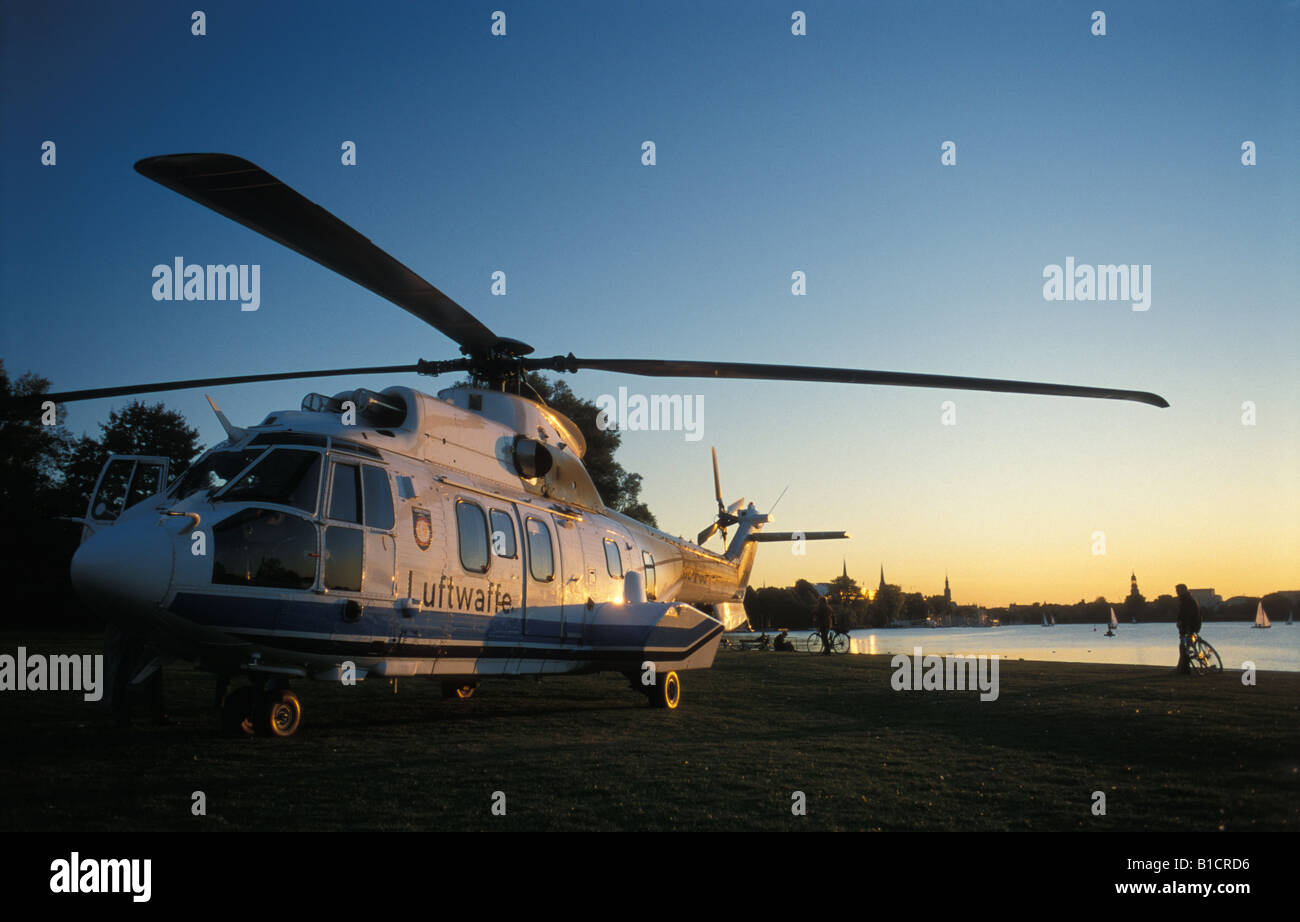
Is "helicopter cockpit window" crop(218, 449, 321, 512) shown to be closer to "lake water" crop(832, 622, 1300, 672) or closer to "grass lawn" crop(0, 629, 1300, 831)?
"grass lawn" crop(0, 629, 1300, 831)

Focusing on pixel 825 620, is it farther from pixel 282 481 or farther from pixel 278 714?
pixel 282 481

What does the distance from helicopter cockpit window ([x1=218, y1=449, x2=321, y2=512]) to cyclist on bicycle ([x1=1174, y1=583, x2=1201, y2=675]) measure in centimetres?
1715

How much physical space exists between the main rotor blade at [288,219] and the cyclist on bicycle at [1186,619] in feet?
53.2

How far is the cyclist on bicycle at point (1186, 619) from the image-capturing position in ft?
57.2

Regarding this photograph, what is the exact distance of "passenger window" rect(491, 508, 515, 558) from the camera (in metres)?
11.3

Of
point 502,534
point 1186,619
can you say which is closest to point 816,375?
point 502,534

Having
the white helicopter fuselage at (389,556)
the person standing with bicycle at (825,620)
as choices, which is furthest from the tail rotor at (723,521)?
the white helicopter fuselage at (389,556)

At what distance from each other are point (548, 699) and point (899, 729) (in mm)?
6681

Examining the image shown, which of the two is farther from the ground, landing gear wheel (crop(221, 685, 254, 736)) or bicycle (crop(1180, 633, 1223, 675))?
landing gear wheel (crop(221, 685, 254, 736))

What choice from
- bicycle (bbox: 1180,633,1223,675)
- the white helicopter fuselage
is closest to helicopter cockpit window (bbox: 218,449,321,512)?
the white helicopter fuselage

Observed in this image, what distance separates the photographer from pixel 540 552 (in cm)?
1219

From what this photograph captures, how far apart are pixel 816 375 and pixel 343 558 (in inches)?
235

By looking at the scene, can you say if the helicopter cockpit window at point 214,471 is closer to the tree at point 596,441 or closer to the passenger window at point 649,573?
the passenger window at point 649,573

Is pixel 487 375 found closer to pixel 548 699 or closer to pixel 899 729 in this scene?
pixel 548 699
